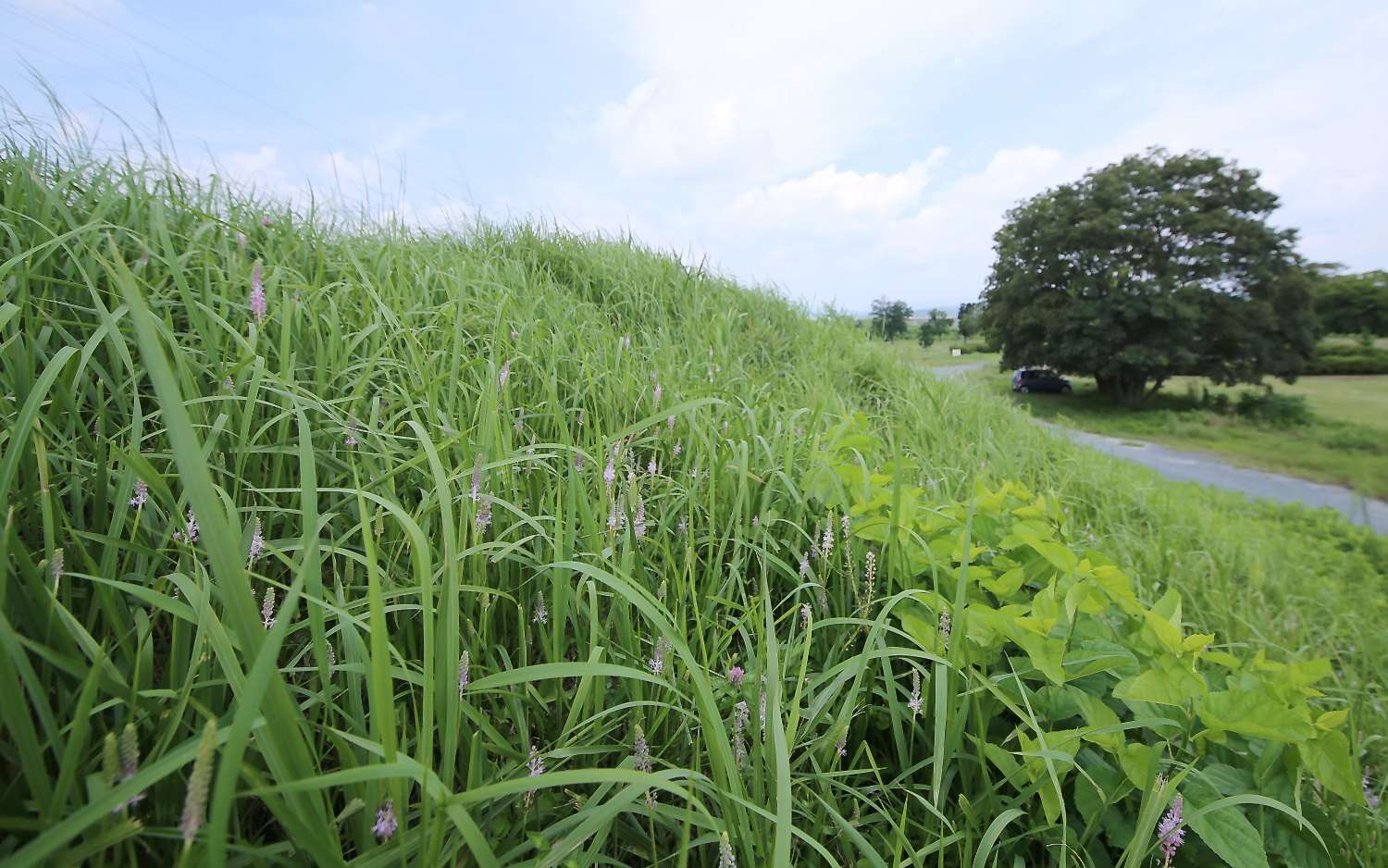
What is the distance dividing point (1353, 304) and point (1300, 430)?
7.91 feet

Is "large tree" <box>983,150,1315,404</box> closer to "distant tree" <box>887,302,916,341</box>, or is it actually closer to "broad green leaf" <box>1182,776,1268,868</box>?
"distant tree" <box>887,302,916,341</box>

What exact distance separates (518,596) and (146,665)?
64cm

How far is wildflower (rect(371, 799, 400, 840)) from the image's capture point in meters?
0.71

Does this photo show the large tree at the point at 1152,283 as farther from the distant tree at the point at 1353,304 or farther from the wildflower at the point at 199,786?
the wildflower at the point at 199,786

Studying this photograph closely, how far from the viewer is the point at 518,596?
1.34 m

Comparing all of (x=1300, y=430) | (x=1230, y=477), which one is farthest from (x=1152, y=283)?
(x=1230, y=477)

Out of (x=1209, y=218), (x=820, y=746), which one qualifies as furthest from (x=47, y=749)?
(x=1209, y=218)

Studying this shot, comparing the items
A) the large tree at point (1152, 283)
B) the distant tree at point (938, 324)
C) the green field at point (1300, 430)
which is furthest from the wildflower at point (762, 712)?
the large tree at point (1152, 283)

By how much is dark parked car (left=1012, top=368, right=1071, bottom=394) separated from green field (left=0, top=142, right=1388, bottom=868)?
44.6 ft

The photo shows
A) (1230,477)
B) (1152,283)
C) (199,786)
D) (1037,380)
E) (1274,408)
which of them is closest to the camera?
(199,786)

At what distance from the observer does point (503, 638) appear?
128 centimetres

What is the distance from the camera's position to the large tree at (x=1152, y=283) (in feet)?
38.1

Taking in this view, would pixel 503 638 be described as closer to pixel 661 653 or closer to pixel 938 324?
pixel 661 653

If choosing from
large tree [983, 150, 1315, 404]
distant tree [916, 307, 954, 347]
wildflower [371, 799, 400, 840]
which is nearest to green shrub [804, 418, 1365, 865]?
wildflower [371, 799, 400, 840]
